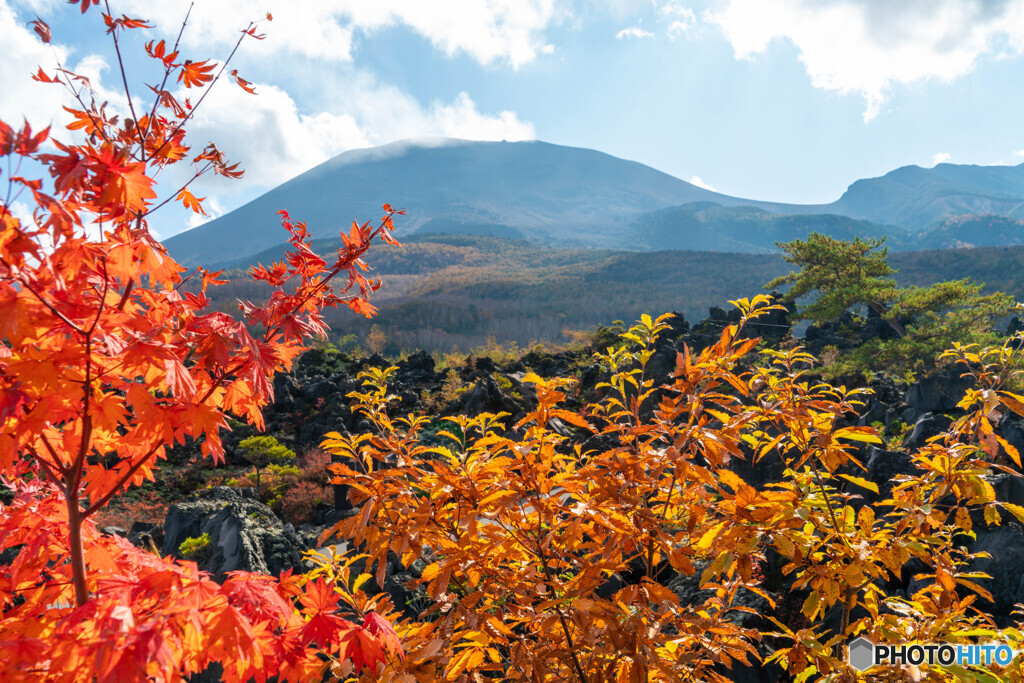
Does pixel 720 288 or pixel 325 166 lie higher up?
pixel 325 166

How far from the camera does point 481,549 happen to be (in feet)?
Result: 4.29

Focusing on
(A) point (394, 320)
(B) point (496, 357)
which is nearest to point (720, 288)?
(A) point (394, 320)

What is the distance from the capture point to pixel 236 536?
367 centimetres

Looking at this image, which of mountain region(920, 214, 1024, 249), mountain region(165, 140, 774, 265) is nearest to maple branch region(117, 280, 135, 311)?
mountain region(165, 140, 774, 265)

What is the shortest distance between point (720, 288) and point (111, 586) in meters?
55.7

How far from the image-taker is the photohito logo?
1349 mm

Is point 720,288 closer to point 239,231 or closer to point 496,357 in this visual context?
point 496,357

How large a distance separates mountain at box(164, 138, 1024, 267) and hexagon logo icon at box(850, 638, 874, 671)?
114818 mm

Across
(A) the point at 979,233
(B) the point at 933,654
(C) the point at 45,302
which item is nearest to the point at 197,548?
(C) the point at 45,302

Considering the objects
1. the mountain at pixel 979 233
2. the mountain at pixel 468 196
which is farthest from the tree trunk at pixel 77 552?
the mountain at pixel 979 233

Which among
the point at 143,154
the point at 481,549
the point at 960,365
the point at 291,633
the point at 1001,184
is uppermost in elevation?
the point at 1001,184

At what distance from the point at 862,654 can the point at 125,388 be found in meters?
2.15

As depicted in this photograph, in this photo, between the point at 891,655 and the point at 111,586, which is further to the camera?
the point at 891,655

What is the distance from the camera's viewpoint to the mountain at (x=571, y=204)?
5002 inches
